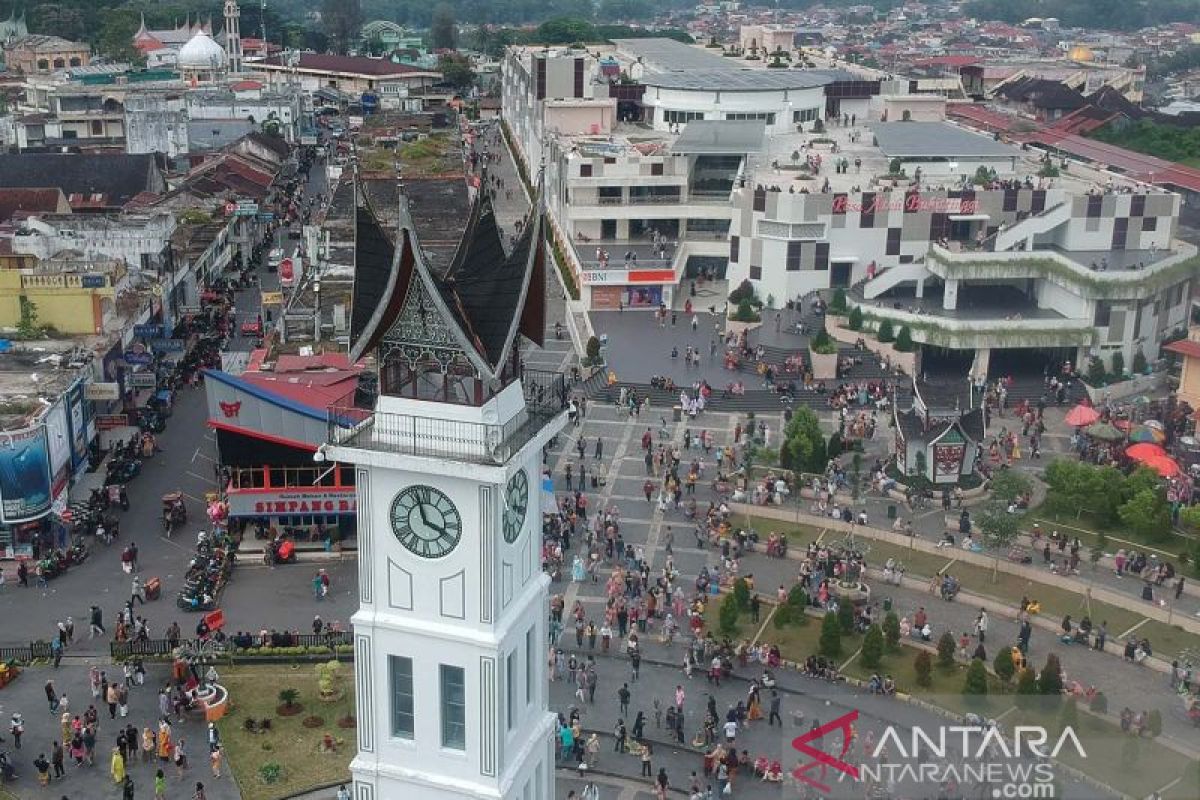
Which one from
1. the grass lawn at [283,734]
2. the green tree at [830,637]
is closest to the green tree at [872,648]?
the green tree at [830,637]

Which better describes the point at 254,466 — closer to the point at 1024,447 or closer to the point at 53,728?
the point at 53,728

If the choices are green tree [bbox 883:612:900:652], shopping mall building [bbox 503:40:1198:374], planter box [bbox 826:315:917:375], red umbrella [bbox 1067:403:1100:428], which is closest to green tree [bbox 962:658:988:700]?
green tree [bbox 883:612:900:652]

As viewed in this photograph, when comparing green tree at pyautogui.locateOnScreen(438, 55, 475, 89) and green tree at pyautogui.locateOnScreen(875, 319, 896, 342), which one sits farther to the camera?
green tree at pyautogui.locateOnScreen(438, 55, 475, 89)

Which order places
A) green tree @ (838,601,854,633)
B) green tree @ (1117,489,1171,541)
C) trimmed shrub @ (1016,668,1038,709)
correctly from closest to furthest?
trimmed shrub @ (1016,668,1038,709) → green tree @ (838,601,854,633) → green tree @ (1117,489,1171,541)

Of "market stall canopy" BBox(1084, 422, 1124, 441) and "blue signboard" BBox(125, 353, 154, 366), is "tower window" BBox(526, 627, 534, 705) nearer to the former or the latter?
"market stall canopy" BBox(1084, 422, 1124, 441)

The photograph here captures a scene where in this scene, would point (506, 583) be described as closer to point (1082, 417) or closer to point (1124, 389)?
point (1082, 417)

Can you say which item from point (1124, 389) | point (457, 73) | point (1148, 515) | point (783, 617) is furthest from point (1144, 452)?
point (457, 73)

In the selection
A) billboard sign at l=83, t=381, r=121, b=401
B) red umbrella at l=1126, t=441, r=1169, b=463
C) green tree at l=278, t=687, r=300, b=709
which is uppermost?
billboard sign at l=83, t=381, r=121, b=401
